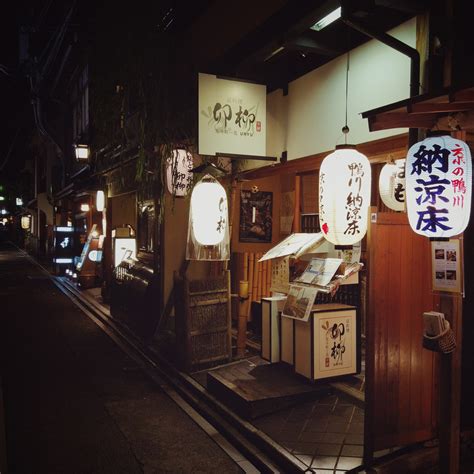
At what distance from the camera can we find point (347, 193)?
22.7ft

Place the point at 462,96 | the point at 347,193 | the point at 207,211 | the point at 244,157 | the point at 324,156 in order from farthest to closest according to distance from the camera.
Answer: the point at 244,157
the point at 207,211
the point at 324,156
the point at 347,193
the point at 462,96

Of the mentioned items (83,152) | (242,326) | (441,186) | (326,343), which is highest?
(83,152)

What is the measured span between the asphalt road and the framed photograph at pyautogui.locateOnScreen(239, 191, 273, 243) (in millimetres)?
4058

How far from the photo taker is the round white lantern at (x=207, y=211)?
9.70m

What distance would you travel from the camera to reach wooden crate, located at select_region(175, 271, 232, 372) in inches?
389

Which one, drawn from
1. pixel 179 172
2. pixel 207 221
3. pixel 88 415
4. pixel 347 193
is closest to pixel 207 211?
pixel 207 221

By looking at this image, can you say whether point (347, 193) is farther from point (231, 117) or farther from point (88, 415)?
point (88, 415)

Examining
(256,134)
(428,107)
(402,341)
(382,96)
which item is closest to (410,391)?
(402,341)

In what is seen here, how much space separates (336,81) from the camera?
8562 mm

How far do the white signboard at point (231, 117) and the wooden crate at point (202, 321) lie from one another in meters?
2.91

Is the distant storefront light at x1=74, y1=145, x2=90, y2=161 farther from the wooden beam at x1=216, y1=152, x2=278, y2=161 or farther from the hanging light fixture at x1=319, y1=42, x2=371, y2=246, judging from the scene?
the hanging light fixture at x1=319, y1=42, x2=371, y2=246

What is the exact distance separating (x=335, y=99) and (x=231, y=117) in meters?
2.51

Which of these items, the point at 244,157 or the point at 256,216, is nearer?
the point at 244,157

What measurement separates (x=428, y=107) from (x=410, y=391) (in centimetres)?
362
